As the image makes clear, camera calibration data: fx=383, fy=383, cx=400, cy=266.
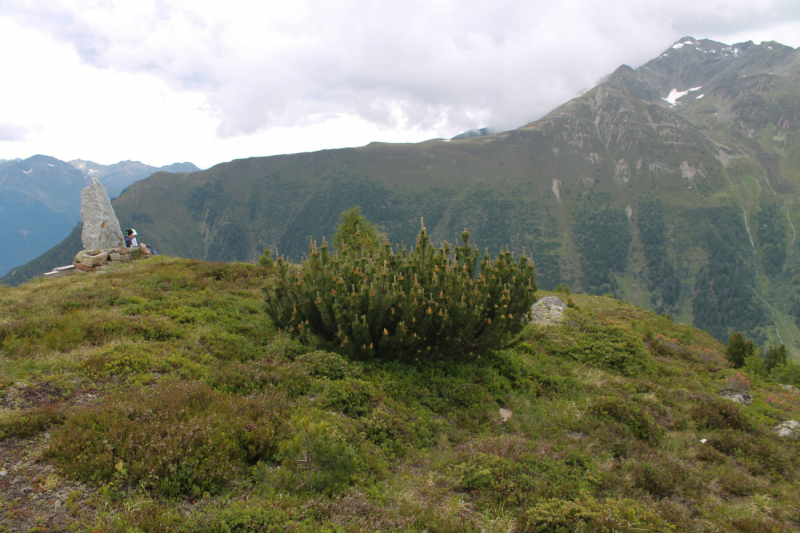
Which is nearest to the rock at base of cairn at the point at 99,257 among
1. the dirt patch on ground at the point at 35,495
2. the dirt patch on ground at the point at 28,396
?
the dirt patch on ground at the point at 28,396

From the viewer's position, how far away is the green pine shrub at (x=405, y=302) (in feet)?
33.3

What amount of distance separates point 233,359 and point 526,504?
7216 millimetres

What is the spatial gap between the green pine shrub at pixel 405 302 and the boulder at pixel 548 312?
25.4ft

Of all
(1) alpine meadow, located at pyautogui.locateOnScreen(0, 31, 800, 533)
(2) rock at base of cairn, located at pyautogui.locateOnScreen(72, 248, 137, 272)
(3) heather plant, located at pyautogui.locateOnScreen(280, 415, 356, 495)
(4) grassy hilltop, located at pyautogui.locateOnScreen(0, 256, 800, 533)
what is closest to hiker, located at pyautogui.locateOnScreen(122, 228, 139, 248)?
(2) rock at base of cairn, located at pyautogui.locateOnScreen(72, 248, 137, 272)

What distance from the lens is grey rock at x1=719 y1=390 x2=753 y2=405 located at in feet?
41.7

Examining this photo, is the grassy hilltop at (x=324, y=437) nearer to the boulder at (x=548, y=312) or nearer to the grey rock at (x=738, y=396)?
the grey rock at (x=738, y=396)

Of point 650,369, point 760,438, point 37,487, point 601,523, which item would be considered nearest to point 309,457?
point 37,487

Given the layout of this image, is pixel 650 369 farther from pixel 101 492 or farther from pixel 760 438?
pixel 101 492

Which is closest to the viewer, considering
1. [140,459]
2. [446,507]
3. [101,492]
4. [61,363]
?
[101,492]

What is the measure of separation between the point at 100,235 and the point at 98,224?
84 cm

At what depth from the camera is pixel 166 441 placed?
533cm

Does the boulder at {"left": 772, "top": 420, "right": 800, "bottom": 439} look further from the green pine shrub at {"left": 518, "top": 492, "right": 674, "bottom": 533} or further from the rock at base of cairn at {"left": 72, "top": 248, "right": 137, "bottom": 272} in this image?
the rock at base of cairn at {"left": 72, "top": 248, "right": 137, "bottom": 272}

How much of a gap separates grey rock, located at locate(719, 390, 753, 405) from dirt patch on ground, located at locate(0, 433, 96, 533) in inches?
657

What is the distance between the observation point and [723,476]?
8125 millimetres
